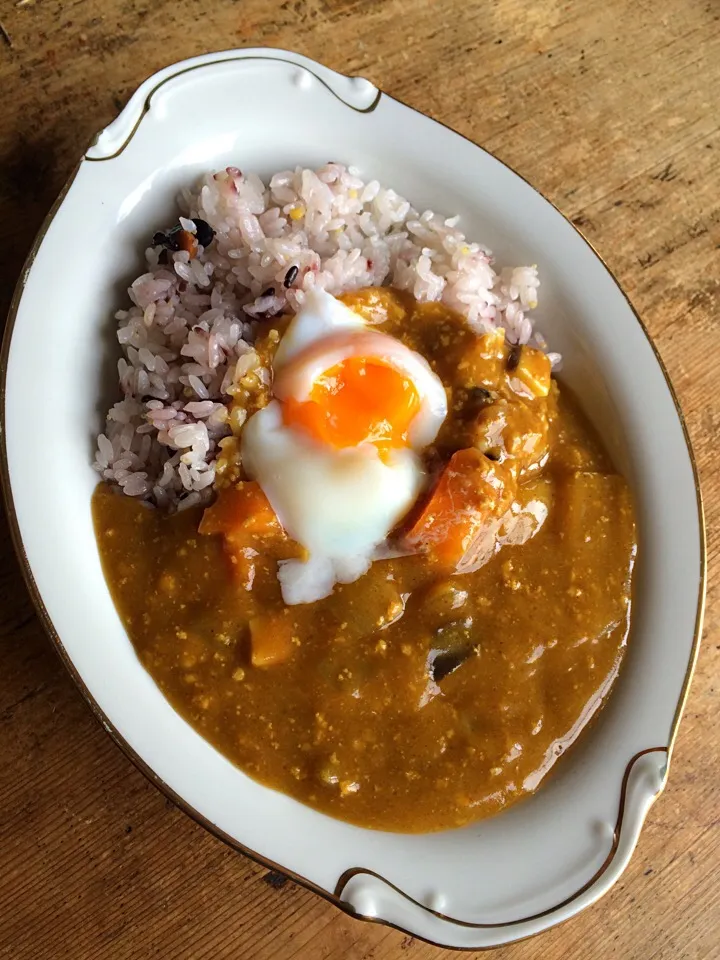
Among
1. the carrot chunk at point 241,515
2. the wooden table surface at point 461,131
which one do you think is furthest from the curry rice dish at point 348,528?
the wooden table surface at point 461,131

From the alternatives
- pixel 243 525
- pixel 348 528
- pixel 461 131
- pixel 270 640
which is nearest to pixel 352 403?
pixel 348 528

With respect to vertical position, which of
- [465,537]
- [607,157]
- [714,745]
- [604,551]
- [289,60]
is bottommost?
[714,745]

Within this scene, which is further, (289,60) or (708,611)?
(708,611)

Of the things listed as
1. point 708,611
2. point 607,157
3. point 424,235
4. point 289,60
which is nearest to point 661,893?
point 708,611

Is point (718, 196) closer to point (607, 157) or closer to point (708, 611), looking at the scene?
point (607, 157)

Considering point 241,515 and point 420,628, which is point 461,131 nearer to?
point 241,515

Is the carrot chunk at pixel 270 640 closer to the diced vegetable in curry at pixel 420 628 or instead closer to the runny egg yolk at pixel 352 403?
the diced vegetable in curry at pixel 420 628
